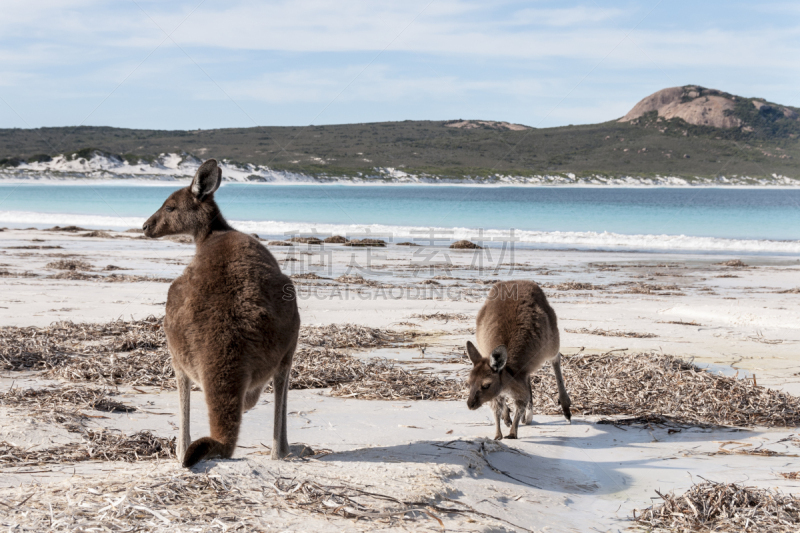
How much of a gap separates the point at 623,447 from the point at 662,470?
1.82 feet

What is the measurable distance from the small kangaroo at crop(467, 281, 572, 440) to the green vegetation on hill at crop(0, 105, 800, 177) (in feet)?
332

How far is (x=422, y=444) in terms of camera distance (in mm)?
4180

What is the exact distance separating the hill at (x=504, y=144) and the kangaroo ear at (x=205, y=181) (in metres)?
97.5

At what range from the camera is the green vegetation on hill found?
119m

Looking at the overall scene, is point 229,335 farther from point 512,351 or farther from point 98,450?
point 512,351

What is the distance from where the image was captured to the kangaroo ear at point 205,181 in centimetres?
454

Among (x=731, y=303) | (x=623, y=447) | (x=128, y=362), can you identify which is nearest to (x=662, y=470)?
(x=623, y=447)

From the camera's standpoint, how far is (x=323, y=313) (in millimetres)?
10133

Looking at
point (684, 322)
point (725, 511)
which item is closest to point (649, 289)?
point (684, 322)

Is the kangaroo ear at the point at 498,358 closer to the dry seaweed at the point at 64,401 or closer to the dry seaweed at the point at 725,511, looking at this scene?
the dry seaweed at the point at 725,511

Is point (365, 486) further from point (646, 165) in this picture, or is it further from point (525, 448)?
point (646, 165)

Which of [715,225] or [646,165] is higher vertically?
[646,165]

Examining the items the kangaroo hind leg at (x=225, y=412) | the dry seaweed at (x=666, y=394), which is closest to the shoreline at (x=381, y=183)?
the dry seaweed at (x=666, y=394)

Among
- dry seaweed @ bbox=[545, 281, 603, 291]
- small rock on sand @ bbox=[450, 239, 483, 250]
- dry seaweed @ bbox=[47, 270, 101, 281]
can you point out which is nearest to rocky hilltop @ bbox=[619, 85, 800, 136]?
small rock on sand @ bbox=[450, 239, 483, 250]
